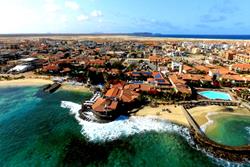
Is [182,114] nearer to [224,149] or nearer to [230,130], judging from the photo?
[230,130]

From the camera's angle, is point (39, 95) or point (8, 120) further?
point (39, 95)

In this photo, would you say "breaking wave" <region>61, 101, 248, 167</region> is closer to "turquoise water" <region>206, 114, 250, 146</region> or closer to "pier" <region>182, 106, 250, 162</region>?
"pier" <region>182, 106, 250, 162</region>

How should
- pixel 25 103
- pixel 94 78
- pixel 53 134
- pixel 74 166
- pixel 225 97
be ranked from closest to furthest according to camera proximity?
pixel 74 166 < pixel 53 134 < pixel 25 103 < pixel 225 97 < pixel 94 78

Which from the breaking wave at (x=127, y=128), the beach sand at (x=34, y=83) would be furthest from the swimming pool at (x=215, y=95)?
the beach sand at (x=34, y=83)

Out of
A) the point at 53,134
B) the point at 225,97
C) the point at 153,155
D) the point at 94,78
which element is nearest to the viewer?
the point at 153,155

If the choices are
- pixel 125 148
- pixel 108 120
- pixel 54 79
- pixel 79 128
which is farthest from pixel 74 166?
pixel 54 79

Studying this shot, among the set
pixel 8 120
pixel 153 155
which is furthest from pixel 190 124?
pixel 8 120

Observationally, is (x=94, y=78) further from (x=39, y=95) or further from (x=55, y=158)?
(x=55, y=158)
